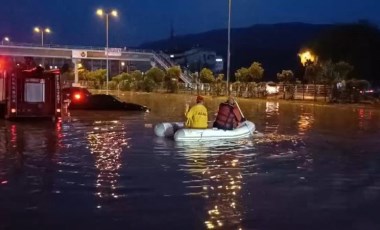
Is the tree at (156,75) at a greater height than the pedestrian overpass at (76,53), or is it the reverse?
the pedestrian overpass at (76,53)

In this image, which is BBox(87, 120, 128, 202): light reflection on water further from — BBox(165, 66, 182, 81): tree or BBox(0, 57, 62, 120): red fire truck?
BBox(165, 66, 182, 81): tree

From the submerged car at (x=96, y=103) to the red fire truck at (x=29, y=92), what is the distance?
9.36m

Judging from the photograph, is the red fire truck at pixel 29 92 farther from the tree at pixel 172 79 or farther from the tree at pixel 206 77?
the tree at pixel 206 77

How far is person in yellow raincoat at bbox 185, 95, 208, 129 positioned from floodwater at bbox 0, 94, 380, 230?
0.85 meters

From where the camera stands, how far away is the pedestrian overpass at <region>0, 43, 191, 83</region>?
305ft

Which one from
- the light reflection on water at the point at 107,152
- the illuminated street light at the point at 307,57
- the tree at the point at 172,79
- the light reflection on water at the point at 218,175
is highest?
the illuminated street light at the point at 307,57

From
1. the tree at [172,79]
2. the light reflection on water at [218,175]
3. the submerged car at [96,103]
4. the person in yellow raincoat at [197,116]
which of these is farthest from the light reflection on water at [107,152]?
the tree at [172,79]

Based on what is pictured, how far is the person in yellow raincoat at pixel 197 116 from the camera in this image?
19281mm

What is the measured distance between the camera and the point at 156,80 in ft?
290

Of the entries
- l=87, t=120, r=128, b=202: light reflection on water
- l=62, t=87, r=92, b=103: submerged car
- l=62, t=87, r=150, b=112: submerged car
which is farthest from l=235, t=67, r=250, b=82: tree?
l=87, t=120, r=128, b=202: light reflection on water

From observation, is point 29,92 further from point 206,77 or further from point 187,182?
point 206,77

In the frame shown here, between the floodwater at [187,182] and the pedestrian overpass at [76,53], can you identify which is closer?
the floodwater at [187,182]

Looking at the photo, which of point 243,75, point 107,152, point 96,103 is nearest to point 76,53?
point 243,75

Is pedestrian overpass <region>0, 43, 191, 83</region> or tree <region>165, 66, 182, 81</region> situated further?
pedestrian overpass <region>0, 43, 191, 83</region>
